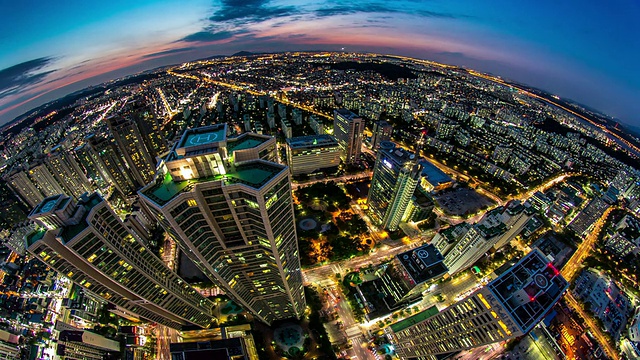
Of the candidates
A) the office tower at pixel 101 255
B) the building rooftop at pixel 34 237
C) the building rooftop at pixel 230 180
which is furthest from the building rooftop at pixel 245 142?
the building rooftop at pixel 34 237

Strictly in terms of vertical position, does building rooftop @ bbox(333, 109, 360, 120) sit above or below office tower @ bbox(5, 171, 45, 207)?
above

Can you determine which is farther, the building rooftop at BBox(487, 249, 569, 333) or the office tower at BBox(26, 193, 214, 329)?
the office tower at BBox(26, 193, 214, 329)

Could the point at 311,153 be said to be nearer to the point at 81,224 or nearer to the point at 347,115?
the point at 347,115

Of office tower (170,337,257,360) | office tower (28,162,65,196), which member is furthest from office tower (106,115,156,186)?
office tower (170,337,257,360)

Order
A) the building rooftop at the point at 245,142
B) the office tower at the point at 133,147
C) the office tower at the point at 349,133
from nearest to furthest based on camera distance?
the building rooftop at the point at 245,142
the office tower at the point at 133,147
the office tower at the point at 349,133

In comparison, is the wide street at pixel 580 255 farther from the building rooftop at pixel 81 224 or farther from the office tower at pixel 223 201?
the building rooftop at pixel 81 224

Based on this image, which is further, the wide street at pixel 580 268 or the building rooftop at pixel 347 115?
the building rooftop at pixel 347 115

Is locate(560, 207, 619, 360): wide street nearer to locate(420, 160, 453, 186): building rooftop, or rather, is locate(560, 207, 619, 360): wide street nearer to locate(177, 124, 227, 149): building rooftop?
locate(420, 160, 453, 186): building rooftop
